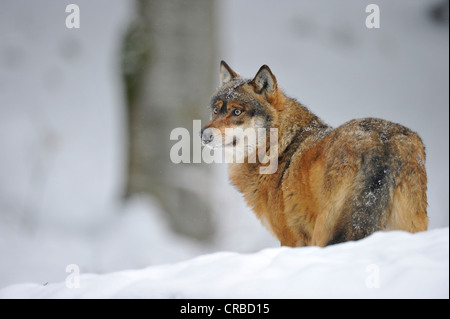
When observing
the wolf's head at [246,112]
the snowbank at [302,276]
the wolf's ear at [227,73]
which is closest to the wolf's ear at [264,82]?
the wolf's head at [246,112]

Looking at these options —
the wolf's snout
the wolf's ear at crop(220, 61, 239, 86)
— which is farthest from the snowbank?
the wolf's ear at crop(220, 61, 239, 86)

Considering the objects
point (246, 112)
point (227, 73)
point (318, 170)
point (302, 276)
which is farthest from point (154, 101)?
point (302, 276)

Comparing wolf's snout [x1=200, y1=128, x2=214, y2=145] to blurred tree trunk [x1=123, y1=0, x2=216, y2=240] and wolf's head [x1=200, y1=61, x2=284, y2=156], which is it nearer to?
wolf's head [x1=200, y1=61, x2=284, y2=156]

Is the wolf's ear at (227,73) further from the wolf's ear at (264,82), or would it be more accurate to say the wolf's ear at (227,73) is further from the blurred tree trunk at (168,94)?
the blurred tree trunk at (168,94)

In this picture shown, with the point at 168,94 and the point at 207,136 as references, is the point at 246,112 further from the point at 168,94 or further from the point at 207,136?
the point at 168,94

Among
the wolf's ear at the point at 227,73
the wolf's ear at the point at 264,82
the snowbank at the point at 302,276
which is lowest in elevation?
the snowbank at the point at 302,276

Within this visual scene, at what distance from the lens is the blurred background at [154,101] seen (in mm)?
6090

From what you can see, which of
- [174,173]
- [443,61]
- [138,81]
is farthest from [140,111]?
[443,61]

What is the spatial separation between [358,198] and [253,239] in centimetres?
363

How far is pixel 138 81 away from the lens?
6148mm

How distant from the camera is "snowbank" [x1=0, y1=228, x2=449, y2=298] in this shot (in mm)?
2092

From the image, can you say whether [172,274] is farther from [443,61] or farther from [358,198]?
[443,61]
